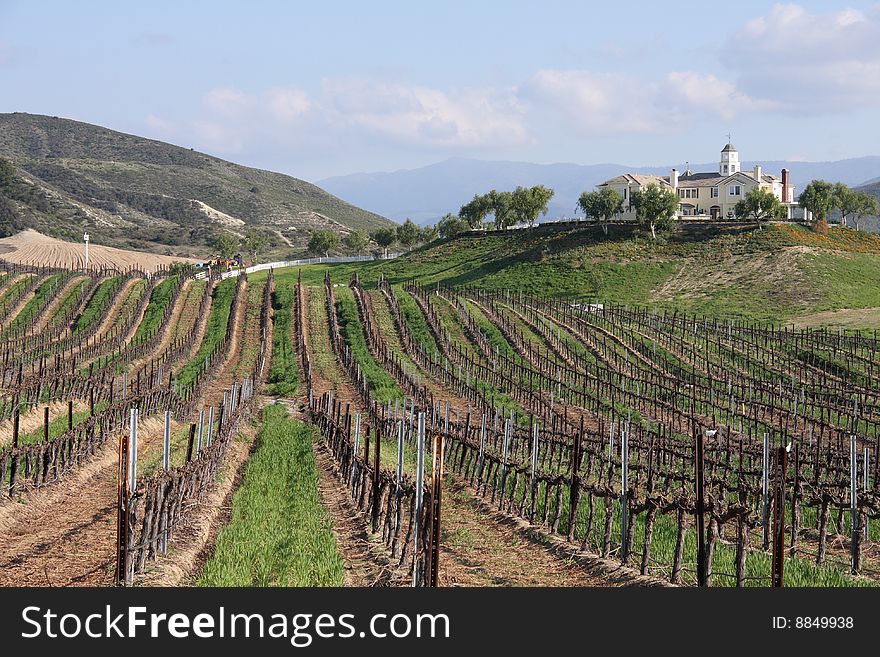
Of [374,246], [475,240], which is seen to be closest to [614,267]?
[475,240]

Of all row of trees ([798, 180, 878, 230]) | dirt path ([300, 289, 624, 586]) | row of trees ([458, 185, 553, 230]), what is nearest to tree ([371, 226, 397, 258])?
row of trees ([458, 185, 553, 230])

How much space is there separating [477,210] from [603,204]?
932 inches

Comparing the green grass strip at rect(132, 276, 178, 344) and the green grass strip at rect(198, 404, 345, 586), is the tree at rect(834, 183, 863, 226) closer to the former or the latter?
the green grass strip at rect(132, 276, 178, 344)

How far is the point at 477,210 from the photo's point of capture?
406ft

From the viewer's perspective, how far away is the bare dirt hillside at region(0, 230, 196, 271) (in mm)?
109250

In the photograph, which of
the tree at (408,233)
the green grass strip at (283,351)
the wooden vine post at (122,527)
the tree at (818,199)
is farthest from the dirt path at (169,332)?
the tree at (408,233)

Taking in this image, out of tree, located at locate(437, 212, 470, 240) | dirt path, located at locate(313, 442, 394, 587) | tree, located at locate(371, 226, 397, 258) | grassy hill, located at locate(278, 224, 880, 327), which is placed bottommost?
dirt path, located at locate(313, 442, 394, 587)

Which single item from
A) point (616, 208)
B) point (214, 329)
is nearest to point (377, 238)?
point (616, 208)

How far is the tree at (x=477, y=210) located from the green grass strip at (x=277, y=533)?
316ft

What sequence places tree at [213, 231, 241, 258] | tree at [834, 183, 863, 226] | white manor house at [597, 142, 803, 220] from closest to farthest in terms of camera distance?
tree at [834, 183, 863, 226] → white manor house at [597, 142, 803, 220] → tree at [213, 231, 241, 258]

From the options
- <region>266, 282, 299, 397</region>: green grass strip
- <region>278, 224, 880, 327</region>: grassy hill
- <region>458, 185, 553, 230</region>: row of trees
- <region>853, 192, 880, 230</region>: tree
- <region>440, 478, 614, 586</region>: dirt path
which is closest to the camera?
<region>440, 478, 614, 586</region>: dirt path

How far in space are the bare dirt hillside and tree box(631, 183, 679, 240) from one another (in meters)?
52.0

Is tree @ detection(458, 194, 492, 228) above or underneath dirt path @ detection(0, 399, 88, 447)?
above

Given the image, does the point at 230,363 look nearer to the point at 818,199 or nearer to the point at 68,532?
the point at 68,532
